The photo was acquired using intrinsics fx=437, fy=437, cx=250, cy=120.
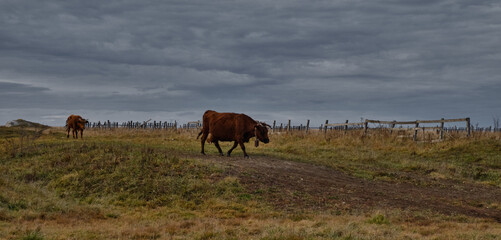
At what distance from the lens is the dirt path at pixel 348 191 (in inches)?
501

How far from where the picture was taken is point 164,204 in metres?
12.3

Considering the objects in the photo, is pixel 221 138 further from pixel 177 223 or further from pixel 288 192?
pixel 177 223

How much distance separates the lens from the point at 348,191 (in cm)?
1428

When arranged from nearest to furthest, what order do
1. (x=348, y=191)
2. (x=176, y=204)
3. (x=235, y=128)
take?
1. (x=176, y=204)
2. (x=348, y=191)
3. (x=235, y=128)

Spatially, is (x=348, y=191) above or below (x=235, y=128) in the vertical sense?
below

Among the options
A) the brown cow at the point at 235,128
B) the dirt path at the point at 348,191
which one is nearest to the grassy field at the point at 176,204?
the dirt path at the point at 348,191

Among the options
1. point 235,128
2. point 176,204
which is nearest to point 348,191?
point 176,204

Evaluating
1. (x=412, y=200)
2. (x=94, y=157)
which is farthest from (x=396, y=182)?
(x=94, y=157)

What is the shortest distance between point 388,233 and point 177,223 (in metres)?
4.50

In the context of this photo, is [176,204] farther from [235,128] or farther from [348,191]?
[235,128]

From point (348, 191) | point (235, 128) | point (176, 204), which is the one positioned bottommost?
point (176, 204)

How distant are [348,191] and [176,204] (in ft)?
18.6

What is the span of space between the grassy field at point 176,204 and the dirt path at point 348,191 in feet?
0.94

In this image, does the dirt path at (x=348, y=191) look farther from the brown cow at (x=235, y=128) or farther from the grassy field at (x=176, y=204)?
the brown cow at (x=235, y=128)
